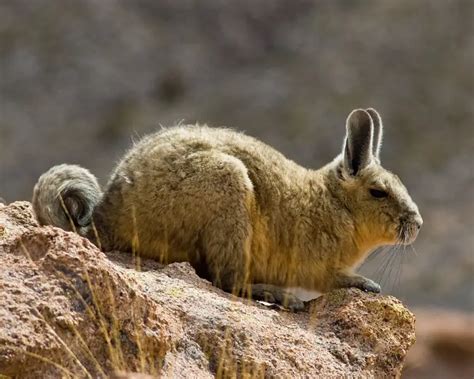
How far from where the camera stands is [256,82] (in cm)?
2916

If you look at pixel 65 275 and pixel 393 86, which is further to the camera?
pixel 393 86

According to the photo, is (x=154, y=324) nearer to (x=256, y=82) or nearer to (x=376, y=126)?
(x=376, y=126)

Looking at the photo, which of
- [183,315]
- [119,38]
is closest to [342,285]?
[183,315]

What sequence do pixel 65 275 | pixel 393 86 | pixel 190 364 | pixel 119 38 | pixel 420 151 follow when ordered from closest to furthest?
pixel 65 275
pixel 190 364
pixel 420 151
pixel 393 86
pixel 119 38

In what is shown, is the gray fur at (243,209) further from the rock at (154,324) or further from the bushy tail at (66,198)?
the rock at (154,324)

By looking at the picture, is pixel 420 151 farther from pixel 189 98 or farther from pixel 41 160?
pixel 41 160

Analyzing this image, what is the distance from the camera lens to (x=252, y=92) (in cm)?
2891

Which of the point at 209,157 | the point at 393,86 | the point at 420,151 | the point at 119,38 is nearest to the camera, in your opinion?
the point at 209,157

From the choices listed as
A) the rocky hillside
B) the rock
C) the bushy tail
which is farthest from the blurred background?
the rock

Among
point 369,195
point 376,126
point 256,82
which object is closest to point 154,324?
point 369,195

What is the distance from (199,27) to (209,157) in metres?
22.7

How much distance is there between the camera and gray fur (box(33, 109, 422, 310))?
345 inches

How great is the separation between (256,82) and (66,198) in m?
20.4

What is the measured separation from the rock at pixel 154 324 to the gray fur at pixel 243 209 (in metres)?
0.27
